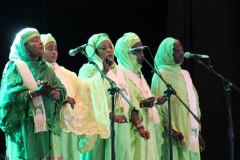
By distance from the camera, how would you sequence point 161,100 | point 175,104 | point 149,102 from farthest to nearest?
1. point 175,104
2. point 161,100
3. point 149,102

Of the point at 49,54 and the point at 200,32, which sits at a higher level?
the point at 200,32

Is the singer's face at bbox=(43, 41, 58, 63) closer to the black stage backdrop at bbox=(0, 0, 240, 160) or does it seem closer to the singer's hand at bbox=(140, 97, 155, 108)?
the singer's hand at bbox=(140, 97, 155, 108)

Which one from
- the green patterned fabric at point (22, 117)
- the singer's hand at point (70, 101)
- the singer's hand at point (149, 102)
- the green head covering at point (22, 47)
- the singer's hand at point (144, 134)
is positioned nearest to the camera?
the green patterned fabric at point (22, 117)

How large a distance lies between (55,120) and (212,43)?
3884 mm

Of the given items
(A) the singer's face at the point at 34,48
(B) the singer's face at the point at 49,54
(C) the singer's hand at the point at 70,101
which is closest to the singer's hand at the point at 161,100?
(C) the singer's hand at the point at 70,101

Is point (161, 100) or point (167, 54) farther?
point (167, 54)

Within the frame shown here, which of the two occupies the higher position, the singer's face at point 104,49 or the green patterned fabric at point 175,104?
the singer's face at point 104,49

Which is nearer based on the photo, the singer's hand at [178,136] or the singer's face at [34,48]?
the singer's face at [34,48]

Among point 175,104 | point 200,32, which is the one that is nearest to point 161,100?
point 175,104

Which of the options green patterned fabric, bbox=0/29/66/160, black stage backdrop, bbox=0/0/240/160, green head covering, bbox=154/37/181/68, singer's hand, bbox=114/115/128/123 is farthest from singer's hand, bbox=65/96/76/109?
black stage backdrop, bbox=0/0/240/160

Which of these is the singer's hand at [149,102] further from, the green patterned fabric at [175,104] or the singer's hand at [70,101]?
the singer's hand at [70,101]

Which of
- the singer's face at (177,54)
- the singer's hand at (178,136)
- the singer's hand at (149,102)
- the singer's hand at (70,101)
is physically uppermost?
the singer's face at (177,54)

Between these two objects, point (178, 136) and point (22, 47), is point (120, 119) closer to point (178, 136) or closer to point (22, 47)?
point (178, 136)

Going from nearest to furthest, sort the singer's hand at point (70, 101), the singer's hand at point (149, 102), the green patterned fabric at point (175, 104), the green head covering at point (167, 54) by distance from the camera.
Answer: the singer's hand at point (70, 101), the singer's hand at point (149, 102), the green patterned fabric at point (175, 104), the green head covering at point (167, 54)
